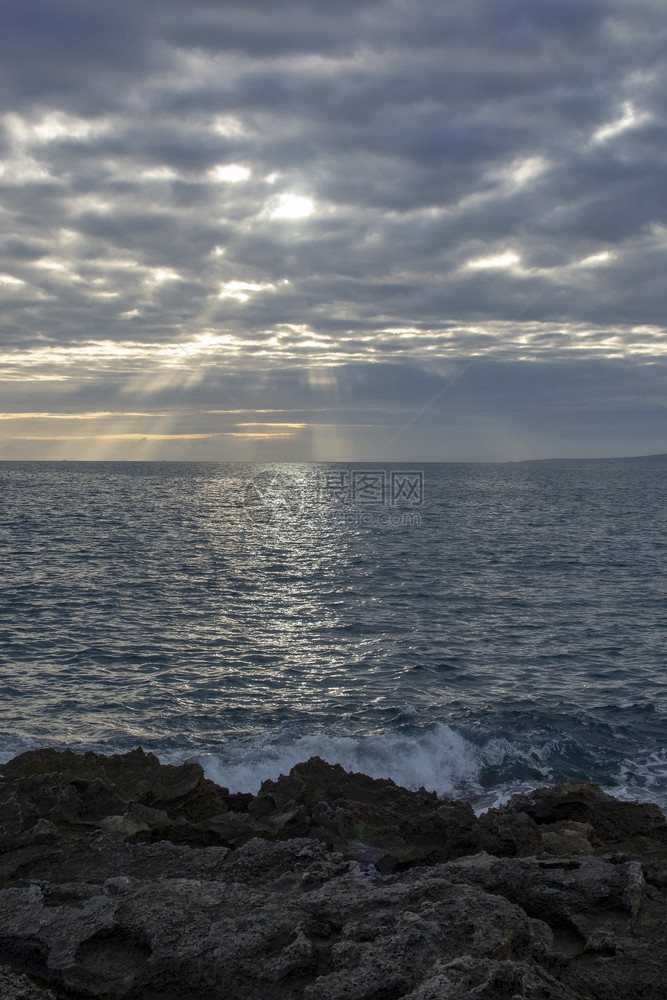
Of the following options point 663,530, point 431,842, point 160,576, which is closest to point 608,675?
point 431,842

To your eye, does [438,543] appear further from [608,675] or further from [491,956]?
[491,956]

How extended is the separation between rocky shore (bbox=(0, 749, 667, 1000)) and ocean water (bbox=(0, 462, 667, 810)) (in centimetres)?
507

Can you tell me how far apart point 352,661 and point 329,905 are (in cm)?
1814

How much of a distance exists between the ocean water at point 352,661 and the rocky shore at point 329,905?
507 cm

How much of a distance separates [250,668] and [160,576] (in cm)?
2059

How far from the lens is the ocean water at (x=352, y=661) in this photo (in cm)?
1798

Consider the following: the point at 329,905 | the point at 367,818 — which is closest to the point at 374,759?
the point at 367,818

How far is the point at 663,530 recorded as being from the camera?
76125mm

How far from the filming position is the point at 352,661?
26.0m

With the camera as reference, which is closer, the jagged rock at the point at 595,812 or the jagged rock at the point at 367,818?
the jagged rock at the point at 367,818

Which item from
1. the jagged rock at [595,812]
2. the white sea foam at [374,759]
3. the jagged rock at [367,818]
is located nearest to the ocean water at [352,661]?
the white sea foam at [374,759]

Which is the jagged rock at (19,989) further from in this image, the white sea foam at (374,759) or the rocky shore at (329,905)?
the white sea foam at (374,759)

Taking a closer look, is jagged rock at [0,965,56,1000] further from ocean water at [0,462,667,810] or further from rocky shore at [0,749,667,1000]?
ocean water at [0,462,667,810]

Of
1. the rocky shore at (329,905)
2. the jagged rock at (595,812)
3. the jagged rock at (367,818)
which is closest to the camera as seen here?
the rocky shore at (329,905)
